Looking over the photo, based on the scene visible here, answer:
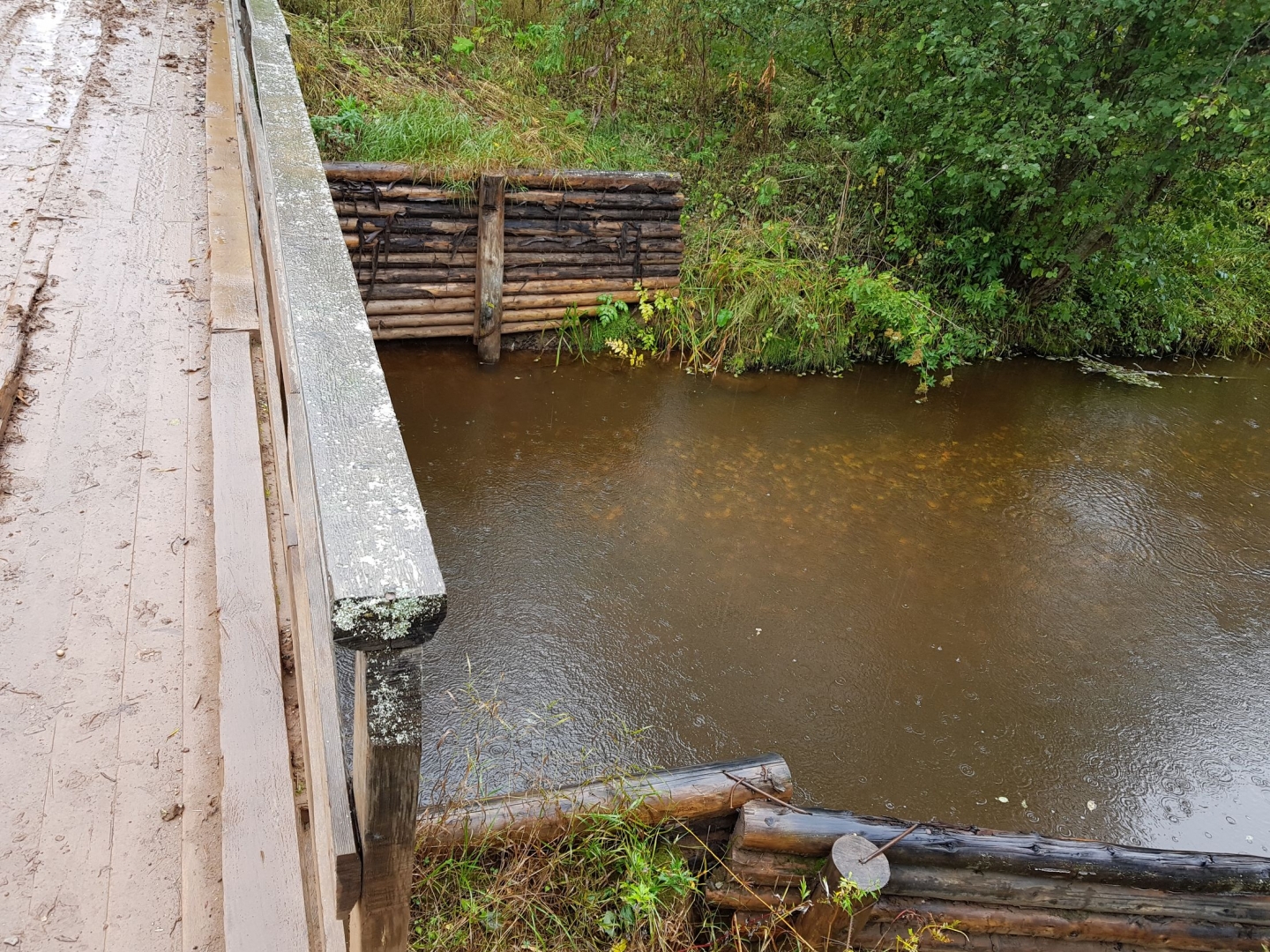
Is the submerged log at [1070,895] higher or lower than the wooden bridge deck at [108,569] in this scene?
lower

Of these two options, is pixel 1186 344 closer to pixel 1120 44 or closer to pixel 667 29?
pixel 1120 44

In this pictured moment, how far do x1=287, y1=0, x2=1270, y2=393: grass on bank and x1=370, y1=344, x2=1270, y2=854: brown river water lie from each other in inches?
25.4

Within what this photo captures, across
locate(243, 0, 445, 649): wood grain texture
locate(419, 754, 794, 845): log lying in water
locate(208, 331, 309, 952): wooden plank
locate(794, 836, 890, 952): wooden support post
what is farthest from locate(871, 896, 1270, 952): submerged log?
locate(243, 0, 445, 649): wood grain texture

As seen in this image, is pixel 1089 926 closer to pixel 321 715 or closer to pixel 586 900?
pixel 586 900

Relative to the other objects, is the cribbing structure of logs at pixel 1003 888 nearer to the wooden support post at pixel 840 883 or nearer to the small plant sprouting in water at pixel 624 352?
the wooden support post at pixel 840 883

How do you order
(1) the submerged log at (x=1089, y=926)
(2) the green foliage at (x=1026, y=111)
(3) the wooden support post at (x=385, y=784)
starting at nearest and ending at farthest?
(3) the wooden support post at (x=385, y=784) → (1) the submerged log at (x=1089, y=926) → (2) the green foliage at (x=1026, y=111)

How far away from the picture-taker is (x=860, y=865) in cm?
292

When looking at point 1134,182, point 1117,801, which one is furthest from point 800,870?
point 1134,182

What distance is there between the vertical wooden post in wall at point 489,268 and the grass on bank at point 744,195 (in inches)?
11.2

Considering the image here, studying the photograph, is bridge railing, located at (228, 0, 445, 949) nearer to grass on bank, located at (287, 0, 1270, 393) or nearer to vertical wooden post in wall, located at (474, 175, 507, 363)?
vertical wooden post in wall, located at (474, 175, 507, 363)

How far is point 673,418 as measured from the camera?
7.61 meters

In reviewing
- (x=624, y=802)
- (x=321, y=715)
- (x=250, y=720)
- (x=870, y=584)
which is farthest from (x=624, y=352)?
(x=321, y=715)

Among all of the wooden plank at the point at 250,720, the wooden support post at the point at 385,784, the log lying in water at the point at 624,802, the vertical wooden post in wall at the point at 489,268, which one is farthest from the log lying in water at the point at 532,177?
the wooden support post at the point at 385,784

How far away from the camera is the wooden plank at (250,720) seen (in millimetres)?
1626
